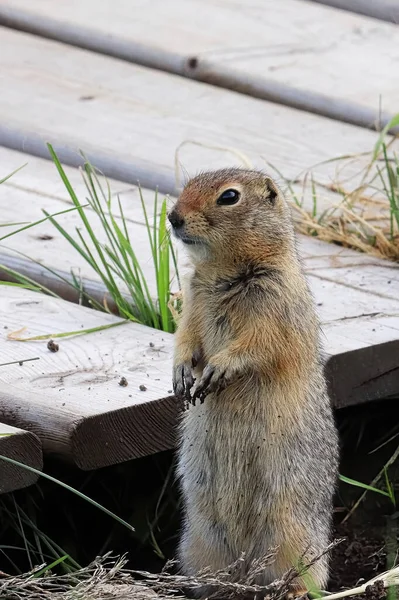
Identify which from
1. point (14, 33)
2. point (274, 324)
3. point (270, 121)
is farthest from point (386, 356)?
point (14, 33)

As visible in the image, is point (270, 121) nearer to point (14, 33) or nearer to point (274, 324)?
point (14, 33)

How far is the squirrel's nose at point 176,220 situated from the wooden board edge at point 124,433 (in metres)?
0.51

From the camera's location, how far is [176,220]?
3.53 meters

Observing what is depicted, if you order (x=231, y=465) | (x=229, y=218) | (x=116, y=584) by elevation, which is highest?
(x=229, y=218)

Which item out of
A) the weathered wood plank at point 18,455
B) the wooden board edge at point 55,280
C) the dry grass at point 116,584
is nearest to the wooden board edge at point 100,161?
the wooden board edge at point 55,280

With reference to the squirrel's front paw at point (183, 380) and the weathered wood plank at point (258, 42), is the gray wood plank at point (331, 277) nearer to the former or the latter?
the squirrel's front paw at point (183, 380)

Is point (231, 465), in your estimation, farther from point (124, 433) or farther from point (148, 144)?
point (148, 144)

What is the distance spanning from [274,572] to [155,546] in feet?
2.08

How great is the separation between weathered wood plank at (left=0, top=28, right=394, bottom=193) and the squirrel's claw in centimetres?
169

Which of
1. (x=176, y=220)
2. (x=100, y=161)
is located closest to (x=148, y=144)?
(x=100, y=161)

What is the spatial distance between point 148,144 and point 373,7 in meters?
2.11

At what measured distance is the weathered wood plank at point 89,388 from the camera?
11.8 ft

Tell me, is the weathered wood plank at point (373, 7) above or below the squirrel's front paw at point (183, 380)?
above

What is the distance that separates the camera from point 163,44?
21.0 ft
